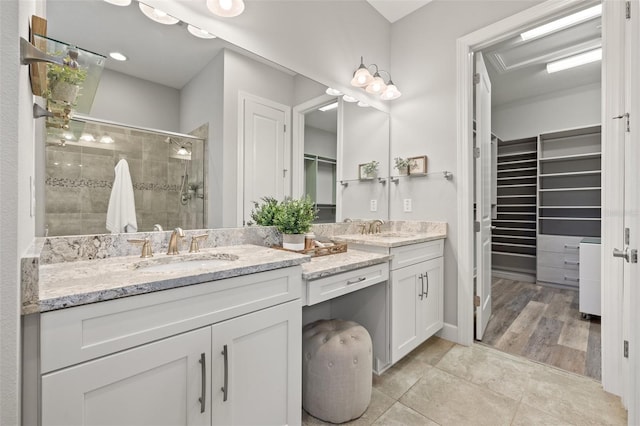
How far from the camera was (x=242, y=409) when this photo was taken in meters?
1.10

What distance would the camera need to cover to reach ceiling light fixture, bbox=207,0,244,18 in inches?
61.0

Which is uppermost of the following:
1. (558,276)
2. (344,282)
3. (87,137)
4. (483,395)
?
(87,137)

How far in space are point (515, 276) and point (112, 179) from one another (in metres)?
5.08

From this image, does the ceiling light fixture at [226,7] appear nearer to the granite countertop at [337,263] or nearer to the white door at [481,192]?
the granite countertop at [337,263]

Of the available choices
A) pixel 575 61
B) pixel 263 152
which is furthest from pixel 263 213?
pixel 575 61

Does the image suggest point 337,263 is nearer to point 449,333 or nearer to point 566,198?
point 449,333

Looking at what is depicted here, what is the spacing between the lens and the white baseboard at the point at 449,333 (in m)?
2.35

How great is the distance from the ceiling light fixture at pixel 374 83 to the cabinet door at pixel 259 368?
1.94m

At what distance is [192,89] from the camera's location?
156 centimetres

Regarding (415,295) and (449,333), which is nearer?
(415,295)

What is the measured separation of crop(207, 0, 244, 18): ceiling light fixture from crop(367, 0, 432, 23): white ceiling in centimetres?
154

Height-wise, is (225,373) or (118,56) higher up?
(118,56)

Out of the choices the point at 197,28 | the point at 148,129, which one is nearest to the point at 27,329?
the point at 148,129

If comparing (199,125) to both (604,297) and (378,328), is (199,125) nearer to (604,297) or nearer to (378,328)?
(378,328)
